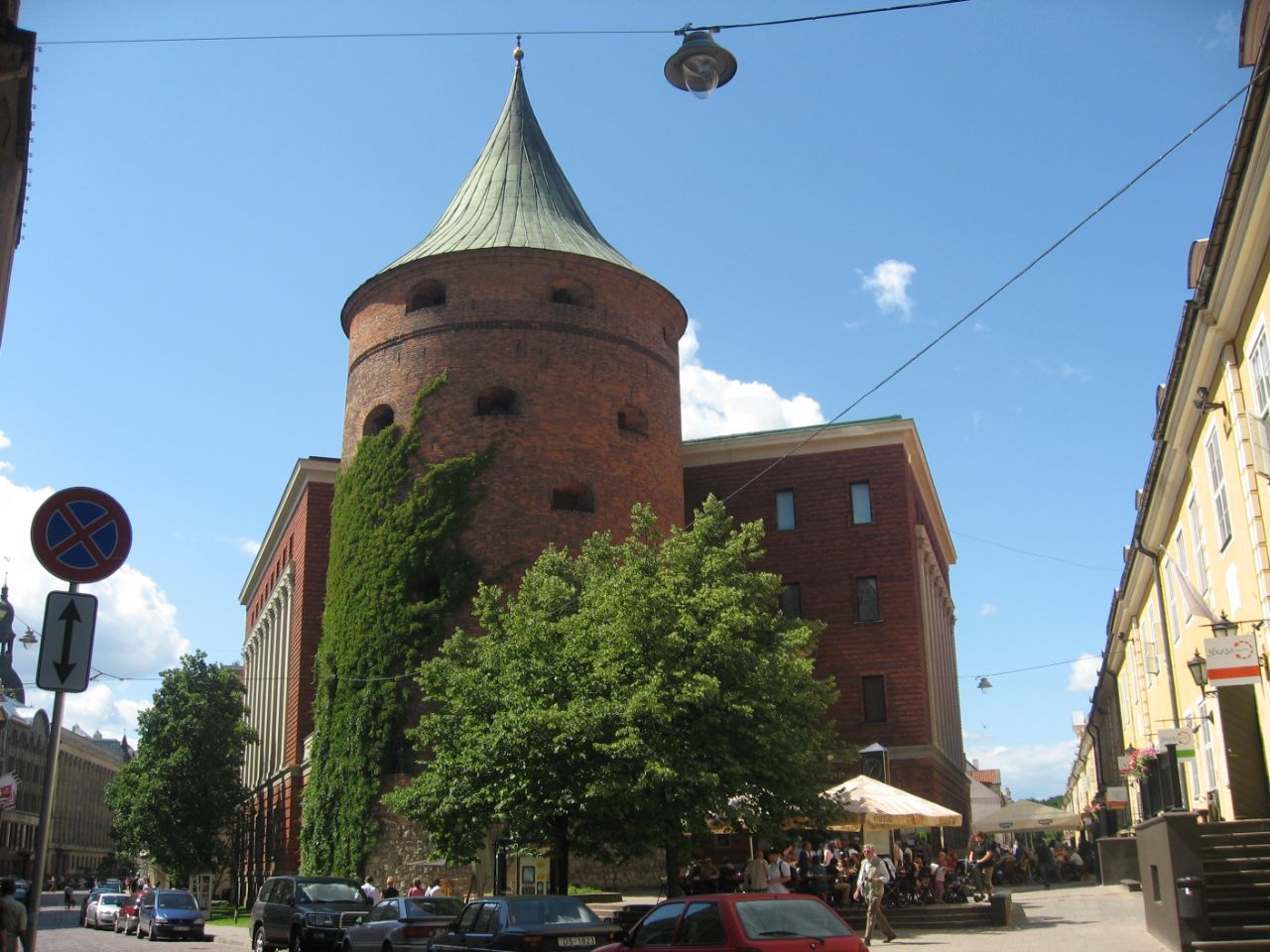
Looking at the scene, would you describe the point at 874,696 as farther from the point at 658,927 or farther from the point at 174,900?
the point at 658,927

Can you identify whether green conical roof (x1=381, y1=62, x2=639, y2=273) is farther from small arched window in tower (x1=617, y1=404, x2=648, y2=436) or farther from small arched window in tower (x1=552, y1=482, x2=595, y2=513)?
small arched window in tower (x1=552, y1=482, x2=595, y2=513)

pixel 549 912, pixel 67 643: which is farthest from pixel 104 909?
pixel 67 643

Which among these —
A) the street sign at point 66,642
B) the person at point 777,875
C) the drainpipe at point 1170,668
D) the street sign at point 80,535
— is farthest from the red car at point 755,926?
the drainpipe at point 1170,668

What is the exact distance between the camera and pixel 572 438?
112ft

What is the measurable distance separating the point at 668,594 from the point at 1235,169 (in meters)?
12.0

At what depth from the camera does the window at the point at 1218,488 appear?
55.4 feet

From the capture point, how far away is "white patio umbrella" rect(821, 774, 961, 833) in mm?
22609

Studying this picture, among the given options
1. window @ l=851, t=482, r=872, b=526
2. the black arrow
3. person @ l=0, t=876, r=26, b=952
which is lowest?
person @ l=0, t=876, r=26, b=952

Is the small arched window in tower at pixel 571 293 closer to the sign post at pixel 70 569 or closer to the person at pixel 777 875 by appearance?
the person at pixel 777 875

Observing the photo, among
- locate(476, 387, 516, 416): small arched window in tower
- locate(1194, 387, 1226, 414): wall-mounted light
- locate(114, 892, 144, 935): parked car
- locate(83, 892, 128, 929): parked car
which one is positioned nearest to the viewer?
locate(1194, 387, 1226, 414): wall-mounted light

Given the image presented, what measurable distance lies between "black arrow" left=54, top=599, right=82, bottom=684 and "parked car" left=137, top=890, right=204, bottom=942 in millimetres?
27093

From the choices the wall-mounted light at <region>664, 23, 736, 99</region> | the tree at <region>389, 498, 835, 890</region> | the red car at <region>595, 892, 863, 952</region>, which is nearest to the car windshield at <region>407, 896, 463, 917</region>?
the tree at <region>389, 498, 835, 890</region>

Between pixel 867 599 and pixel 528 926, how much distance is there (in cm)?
2622

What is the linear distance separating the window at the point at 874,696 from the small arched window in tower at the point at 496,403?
13670 mm
